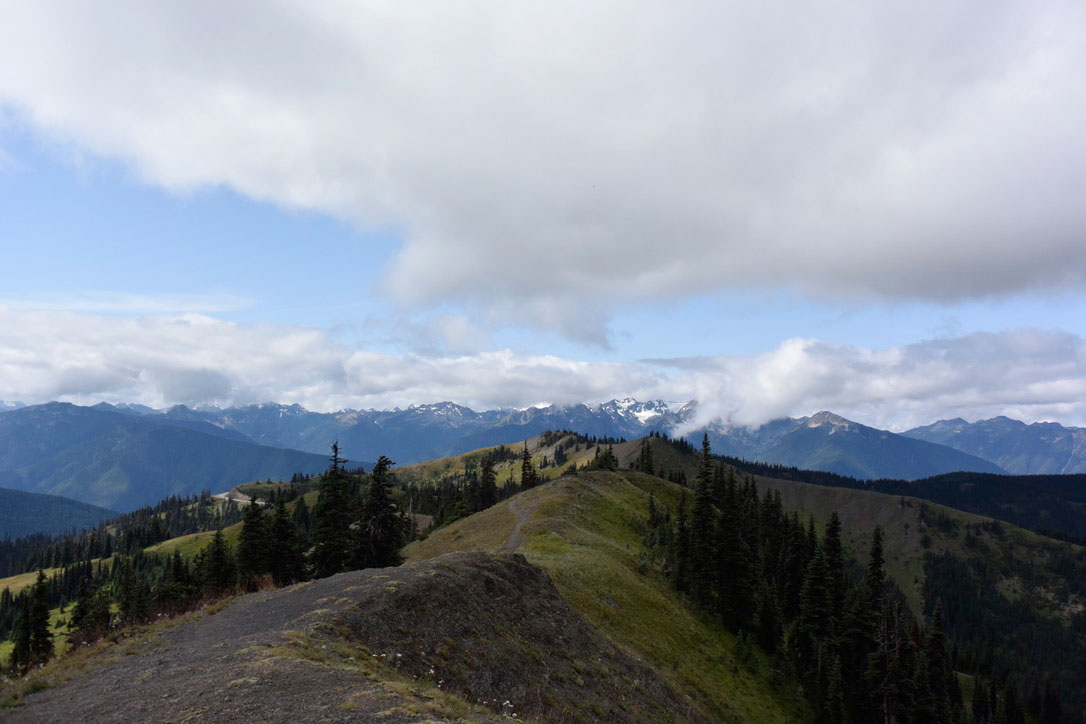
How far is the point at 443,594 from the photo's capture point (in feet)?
94.2

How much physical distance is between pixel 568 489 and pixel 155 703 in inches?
3402

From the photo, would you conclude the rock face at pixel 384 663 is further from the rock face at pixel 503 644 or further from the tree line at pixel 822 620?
the tree line at pixel 822 620

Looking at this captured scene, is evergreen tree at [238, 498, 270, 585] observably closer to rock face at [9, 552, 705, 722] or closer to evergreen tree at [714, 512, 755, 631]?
rock face at [9, 552, 705, 722]

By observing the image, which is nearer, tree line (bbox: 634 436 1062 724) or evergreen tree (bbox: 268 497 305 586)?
evergreen tree (bbox: 268 497 305 586)

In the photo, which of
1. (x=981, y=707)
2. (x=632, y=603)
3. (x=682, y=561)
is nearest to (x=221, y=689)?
(x=632, y=603)

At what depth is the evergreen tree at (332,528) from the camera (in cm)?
5456

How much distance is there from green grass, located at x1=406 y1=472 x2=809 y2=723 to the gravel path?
27167mm

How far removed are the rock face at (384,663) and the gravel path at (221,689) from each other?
6 centimetres

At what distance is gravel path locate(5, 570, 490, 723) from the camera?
1526 cm

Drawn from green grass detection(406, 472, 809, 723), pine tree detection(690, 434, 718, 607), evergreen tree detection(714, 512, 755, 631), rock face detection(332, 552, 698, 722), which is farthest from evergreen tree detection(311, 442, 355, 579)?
evergreen tree detection(714, 512, 755, 631)

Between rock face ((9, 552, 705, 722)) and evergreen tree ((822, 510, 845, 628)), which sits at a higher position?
rock face ((9, 552, 705, 722))

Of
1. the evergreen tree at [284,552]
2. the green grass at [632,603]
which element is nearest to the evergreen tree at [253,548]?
the evergreen tree at [284,552]

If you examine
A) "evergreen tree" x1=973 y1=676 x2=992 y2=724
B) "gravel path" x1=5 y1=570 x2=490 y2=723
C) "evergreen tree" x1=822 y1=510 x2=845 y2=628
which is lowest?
"evergreen tree" x1=973 y1=676 x2=992 y2=724

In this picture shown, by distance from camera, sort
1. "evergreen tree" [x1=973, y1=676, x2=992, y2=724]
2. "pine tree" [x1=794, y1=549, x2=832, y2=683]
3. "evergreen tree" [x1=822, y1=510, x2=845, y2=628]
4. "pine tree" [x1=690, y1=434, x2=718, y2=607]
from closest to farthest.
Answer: "pine tree" [x1=794, y1=549, x2=832, y2=683], "pine tree" [x1=690, y1=434, x2=718, y2=607], "evergreen tree" [x1=822, y1=510, x2=845, y2=628], "evergreen tree" [x1=973, y1=676, x2=992, y2=724]
